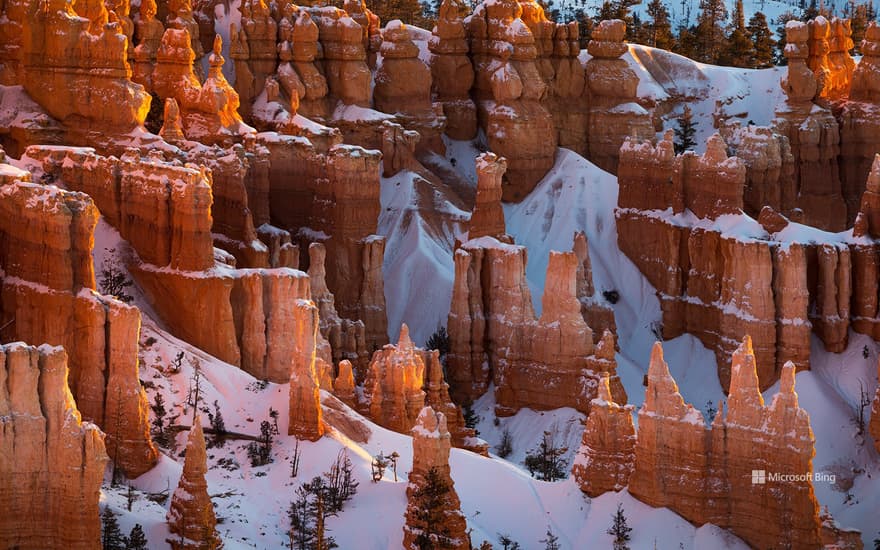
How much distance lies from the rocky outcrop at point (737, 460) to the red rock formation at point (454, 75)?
120 ft

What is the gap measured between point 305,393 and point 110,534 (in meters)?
10.1

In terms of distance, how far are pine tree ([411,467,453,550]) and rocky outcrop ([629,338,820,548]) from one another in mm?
7120

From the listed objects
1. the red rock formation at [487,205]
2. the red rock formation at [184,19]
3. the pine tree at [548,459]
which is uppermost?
the red rock formation at [184,19]

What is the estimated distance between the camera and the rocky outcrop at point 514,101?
87.2m

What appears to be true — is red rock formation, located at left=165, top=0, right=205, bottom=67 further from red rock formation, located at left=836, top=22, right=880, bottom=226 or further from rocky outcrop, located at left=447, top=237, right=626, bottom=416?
red rock formation, located at left=836, top=22, right=880, bottom=226

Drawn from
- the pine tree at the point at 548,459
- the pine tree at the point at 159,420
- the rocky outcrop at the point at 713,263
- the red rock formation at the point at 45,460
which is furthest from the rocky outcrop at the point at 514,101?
the red rock formation at the point at 45,460

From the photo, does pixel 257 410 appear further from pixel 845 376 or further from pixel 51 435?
pixel 845 376

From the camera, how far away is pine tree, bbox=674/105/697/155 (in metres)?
94.1

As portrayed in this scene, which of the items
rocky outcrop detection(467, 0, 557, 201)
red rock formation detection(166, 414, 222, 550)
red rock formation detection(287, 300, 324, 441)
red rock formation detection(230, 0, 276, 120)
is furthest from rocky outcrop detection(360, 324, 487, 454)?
rocky outcrop detection(467, 0, 557, 201)

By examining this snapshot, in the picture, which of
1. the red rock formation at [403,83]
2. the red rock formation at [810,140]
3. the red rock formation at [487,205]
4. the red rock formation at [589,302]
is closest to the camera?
the red rock formation at [487,205]

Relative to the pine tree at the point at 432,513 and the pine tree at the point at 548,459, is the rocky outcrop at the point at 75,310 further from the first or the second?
the pine tree at the point at 548,459

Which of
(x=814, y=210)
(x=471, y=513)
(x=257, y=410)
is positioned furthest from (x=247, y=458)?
(x=814, y=210)

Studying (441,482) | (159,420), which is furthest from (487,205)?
(441,482)

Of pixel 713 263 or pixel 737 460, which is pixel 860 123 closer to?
pixel 713 263
